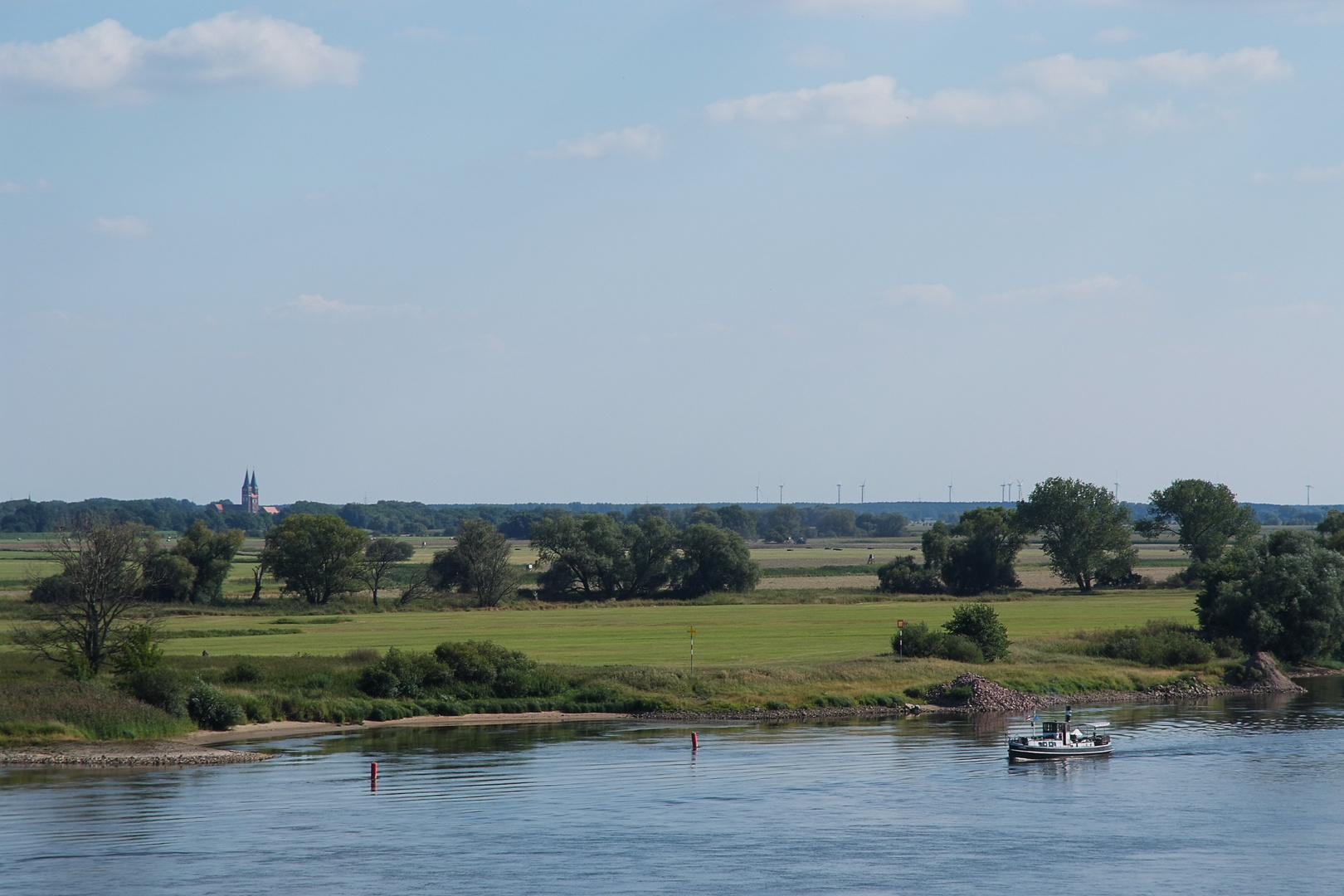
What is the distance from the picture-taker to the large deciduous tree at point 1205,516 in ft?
579

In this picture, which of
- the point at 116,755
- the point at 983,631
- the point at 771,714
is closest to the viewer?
the point at 116,755

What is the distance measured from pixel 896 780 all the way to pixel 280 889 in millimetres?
24269

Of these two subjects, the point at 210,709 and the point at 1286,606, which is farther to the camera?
the point at 1286,606

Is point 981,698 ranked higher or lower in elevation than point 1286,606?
lower

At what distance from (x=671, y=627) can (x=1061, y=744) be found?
55678mm

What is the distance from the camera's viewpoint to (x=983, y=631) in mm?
87625

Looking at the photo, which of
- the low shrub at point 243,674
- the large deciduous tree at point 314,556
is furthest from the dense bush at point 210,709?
the large deciduous tree at point 314,556

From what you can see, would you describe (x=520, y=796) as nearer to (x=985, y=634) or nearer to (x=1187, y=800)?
(x=1187, y=800)

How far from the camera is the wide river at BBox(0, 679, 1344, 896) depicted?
39594 mm

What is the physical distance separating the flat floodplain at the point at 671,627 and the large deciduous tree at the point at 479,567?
287 inches

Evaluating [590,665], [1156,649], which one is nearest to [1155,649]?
[1156,649]

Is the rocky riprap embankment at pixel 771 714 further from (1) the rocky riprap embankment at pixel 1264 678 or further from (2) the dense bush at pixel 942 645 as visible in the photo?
(1) the rocky riprap embankment at pixel 1264 678

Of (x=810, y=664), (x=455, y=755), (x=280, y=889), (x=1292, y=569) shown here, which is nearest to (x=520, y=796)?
(x=455, y=755)

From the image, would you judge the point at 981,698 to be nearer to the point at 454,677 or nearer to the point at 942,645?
the point at 942,645
